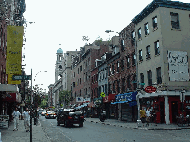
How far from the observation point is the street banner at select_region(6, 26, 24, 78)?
17672 mm

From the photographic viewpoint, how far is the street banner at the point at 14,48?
17.7 m

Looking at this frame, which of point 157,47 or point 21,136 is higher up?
point 157,47

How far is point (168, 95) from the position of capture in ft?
86.1

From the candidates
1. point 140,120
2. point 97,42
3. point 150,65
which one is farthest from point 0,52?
point 97,42

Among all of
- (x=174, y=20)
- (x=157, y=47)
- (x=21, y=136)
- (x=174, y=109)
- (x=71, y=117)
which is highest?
(x=174, y=20)

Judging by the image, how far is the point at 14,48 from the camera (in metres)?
18.3

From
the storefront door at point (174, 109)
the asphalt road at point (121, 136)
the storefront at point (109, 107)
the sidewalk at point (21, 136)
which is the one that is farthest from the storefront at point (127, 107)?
the sidewalk at point (21, 136)

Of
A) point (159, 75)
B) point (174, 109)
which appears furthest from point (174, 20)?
point (174, 109)

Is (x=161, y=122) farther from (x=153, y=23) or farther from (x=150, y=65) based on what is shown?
(x=153, y=23)

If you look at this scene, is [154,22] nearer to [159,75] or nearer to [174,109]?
[159,75]

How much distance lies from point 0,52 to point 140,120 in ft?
46.4

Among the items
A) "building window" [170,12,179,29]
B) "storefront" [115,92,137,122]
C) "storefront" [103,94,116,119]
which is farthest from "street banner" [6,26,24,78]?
"storefront" [103,94,116,119]

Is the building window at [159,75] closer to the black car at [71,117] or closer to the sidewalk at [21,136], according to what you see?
the black car at [71,117]

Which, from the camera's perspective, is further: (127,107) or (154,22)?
(127,107)
